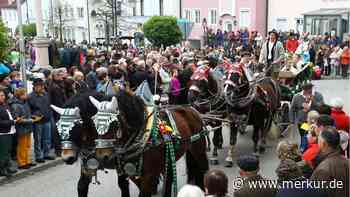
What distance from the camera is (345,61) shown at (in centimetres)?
2469

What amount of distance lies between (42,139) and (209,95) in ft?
11.5

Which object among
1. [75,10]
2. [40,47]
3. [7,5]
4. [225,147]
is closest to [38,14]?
[40,47]

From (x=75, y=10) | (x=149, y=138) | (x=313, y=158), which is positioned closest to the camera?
(x=313, y=158)

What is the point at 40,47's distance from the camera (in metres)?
18.1

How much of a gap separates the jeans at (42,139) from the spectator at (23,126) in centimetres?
24

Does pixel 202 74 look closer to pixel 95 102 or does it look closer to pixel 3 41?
pixel 95 102

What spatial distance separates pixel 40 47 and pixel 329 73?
14553 millimetres

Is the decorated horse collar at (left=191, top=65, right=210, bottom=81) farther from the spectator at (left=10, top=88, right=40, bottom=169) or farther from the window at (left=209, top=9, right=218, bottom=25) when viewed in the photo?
the window at (left=209, top=9, right=218, bottom=25)

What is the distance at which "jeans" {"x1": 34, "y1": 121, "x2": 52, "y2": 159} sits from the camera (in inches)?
414

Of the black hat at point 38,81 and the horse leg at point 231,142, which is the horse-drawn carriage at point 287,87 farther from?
the black hat at point 38,81

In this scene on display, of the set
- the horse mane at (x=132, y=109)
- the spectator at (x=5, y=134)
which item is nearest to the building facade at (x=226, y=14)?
the spectator at (x=5, y=134)

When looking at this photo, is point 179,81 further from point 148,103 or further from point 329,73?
point 329,73

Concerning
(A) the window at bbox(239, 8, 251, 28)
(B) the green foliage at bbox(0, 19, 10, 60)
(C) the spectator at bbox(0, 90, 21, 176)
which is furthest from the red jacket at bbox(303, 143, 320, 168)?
(A) the window at bbox(239, 8, 251, 28)

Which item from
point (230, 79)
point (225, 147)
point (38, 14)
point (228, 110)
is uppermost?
point (38, 14)
